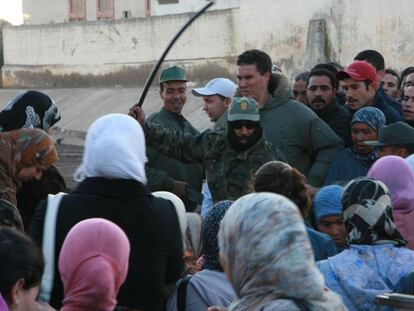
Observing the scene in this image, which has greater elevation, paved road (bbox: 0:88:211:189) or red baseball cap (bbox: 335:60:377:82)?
red baseball cap (bbox: 335:60:377:82)

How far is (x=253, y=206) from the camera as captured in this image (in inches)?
146

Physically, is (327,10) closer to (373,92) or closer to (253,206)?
(373,92)

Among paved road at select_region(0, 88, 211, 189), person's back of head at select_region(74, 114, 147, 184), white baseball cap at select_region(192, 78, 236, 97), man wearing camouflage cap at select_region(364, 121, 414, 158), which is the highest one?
person's back of head at select_region(74, 114, 147, 184)

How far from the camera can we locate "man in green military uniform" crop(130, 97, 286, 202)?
7.14 m

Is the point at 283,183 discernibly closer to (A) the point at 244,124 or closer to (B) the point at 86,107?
(A) the point at 244,124

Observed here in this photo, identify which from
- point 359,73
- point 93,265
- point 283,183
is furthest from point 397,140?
point 93,265

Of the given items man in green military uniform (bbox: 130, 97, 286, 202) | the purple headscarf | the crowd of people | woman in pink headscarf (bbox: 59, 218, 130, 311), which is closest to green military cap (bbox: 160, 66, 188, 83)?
the crowd of people

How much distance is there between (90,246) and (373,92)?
4.84m

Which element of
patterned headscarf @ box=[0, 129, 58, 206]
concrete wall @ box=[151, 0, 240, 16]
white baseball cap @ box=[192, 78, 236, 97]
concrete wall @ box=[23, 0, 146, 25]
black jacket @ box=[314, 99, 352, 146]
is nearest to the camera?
patterned headscarf @ box=[0, 129, 58, 206]

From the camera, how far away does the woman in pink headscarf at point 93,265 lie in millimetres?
4250

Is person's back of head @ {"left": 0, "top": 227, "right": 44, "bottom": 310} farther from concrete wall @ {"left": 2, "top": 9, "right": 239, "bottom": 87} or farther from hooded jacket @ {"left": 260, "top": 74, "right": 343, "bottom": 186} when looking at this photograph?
concrete wall @ {"left": 2, "top": 9, "right": 239, "bottom": 87}

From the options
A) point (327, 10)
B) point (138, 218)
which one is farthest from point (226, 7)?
point (138, 218)

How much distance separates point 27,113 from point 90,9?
27.0 m

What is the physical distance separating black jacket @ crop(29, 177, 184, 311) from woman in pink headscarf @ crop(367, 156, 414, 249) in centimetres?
133
